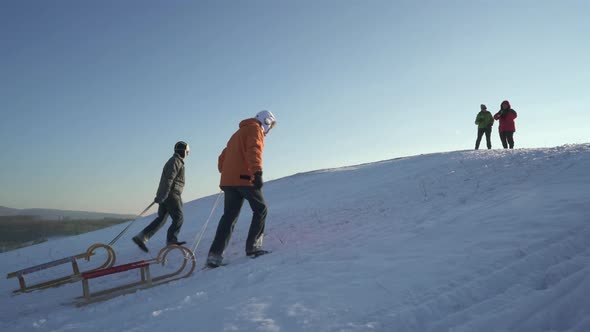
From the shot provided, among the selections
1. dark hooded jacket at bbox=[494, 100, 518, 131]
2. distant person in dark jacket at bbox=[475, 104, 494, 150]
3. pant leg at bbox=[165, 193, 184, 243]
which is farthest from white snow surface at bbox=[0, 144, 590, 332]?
distant person in dark jacket at bbox=[475, 104, 494, 150]

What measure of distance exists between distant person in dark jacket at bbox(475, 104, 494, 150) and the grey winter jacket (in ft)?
43.0

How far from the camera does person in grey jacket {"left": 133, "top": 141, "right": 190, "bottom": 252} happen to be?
688cm

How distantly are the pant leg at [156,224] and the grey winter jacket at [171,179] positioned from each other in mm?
310

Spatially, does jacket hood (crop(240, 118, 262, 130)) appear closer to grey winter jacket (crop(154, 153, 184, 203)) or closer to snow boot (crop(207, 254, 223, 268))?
snow boot (crop(207, 254, 223, 268))

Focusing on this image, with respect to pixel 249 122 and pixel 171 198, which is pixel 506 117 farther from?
pixel 171 198

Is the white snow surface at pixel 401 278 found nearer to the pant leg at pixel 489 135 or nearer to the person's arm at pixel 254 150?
the person's arm at pixel 254 150

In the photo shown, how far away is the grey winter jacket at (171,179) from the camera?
22.7 feet

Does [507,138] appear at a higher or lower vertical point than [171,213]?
higher

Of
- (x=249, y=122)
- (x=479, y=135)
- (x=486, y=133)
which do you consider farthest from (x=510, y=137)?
(x=249, y=122)

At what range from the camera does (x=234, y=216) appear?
550 cm

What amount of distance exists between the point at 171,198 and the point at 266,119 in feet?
9.41

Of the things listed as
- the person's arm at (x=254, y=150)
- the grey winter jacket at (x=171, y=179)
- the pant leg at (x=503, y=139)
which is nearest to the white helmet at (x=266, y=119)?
the person's arm at (x=254, y=150)

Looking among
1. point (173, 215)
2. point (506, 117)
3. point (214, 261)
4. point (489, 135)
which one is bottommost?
point (214, 261)

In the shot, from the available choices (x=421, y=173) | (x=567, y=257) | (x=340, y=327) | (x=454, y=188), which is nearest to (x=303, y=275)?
(x=340, y=327)
